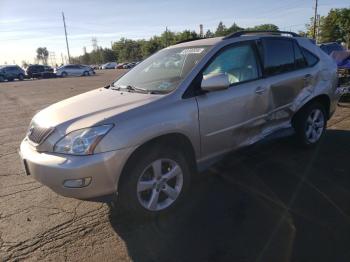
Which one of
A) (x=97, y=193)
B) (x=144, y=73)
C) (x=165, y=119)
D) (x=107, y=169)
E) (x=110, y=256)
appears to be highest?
(x=144, y=73)

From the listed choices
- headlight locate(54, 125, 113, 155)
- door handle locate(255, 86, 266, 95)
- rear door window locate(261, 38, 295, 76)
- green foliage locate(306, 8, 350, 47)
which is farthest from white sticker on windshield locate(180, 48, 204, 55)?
green foliage locate(306, 8, 350, 47)

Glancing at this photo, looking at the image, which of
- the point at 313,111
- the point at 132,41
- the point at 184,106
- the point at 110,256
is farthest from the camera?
the point at 132,41

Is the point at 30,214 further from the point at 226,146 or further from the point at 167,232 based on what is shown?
the point at 226,146

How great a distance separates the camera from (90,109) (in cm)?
354

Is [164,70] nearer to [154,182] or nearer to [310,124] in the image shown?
[154,182]

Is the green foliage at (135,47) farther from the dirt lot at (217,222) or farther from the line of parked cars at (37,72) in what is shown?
the dirt lot at (217,222)

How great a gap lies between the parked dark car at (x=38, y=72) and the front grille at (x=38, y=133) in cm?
3882

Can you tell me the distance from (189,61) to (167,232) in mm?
1935

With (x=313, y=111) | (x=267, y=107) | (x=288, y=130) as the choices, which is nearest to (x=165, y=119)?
(x=267, y=107)

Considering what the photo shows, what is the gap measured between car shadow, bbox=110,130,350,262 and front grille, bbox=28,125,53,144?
1.11 meters

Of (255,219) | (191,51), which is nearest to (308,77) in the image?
(191,51)

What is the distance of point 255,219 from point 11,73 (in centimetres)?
3837

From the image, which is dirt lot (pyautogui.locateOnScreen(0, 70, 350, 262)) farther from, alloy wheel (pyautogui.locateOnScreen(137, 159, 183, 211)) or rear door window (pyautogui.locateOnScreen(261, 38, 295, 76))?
rear door window (pyautogui.locateOnScreen(261, 38, 295, 76))

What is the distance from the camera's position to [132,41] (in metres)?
103
